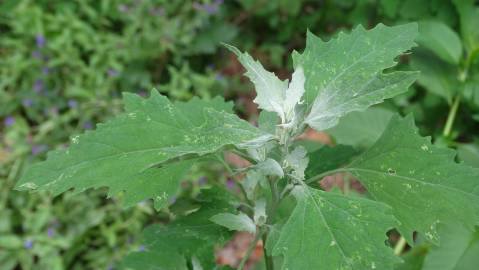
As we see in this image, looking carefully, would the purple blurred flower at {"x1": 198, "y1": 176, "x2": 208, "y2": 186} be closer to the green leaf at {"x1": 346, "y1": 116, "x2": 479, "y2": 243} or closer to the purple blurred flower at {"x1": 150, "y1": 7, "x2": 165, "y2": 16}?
the purple blurred flower at {"x1": 150, "y1": 7, "x2": 165, "y2": 16}

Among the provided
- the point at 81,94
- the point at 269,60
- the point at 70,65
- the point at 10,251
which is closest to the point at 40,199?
the point at 10,251

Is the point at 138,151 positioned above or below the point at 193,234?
above

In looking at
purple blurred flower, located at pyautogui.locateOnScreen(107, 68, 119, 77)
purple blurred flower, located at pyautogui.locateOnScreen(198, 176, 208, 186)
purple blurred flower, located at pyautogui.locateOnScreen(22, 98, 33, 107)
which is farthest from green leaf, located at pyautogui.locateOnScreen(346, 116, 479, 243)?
purple blurred flower, located at pyautogui.locateOnScreen(22, 98, 33, 107)

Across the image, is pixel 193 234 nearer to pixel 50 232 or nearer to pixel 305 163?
pixel 305 163

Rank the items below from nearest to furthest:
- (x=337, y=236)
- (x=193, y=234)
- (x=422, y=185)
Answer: (x=337, y=236) → (x=422, y=185) → (x=193, y=234)

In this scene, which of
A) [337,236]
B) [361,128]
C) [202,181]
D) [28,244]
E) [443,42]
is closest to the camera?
[337,236]

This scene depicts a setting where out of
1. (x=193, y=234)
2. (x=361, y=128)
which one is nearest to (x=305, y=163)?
(x=193, y=234)

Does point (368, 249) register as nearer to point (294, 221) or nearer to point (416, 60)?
point (294, 221)
